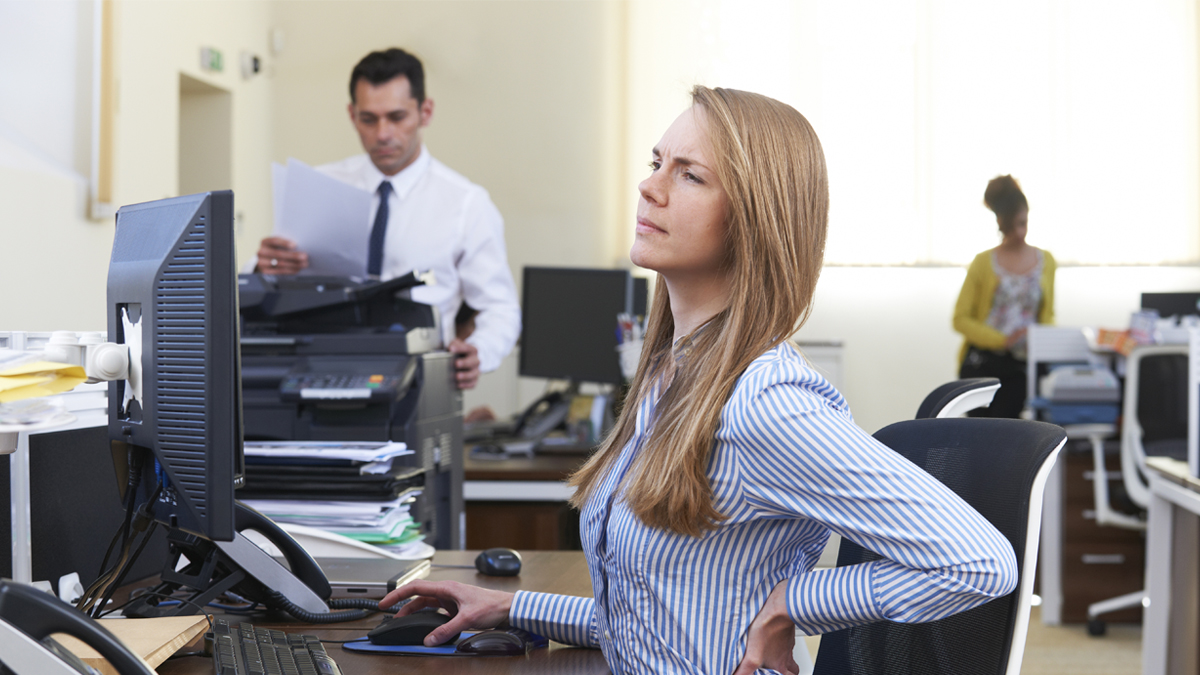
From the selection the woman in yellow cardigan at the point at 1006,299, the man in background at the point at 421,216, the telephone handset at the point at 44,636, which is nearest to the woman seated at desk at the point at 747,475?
the telephone handset at the point at 44,636

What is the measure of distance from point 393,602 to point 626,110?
15.6 feet

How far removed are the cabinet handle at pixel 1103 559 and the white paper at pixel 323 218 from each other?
299cm

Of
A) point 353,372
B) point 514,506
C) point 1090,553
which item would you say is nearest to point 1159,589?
→ point 1090,553

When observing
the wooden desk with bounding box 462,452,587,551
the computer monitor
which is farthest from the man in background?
the computer monitor

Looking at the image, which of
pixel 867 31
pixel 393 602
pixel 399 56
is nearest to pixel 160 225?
pixel 393 602

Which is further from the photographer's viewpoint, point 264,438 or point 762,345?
point 264,438

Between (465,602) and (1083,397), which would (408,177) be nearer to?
(465,602)

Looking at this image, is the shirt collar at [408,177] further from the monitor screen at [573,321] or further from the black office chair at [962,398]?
the black office chair at [962,398]

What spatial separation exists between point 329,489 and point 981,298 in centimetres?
343

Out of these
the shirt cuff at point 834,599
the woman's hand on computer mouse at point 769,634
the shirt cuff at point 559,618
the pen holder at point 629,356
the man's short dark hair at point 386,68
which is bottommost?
the shirt cuff at point 559,618

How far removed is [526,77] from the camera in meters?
5.45

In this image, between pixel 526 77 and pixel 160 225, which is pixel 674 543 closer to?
pixel 160 225

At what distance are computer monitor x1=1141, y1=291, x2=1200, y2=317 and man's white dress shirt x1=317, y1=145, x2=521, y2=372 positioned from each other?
295cm

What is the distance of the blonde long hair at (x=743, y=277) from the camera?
87 cm
